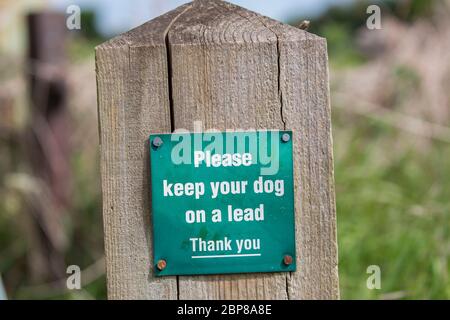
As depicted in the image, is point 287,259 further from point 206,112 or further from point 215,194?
point 206,112

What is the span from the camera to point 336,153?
13.7 ft

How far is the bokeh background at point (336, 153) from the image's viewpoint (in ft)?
12.0

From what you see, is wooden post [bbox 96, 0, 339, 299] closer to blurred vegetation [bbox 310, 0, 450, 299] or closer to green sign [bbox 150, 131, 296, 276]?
green sign [bbox 150, 131, 296, 276]

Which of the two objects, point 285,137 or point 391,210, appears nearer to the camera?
point 285,137

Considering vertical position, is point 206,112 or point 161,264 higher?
point 206,112

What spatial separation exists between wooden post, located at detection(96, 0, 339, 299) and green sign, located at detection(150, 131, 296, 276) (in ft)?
0.10

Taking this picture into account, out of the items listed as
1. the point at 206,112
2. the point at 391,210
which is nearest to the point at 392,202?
the point at 391,210

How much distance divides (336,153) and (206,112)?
8.47 ft

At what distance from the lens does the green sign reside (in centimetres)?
167
